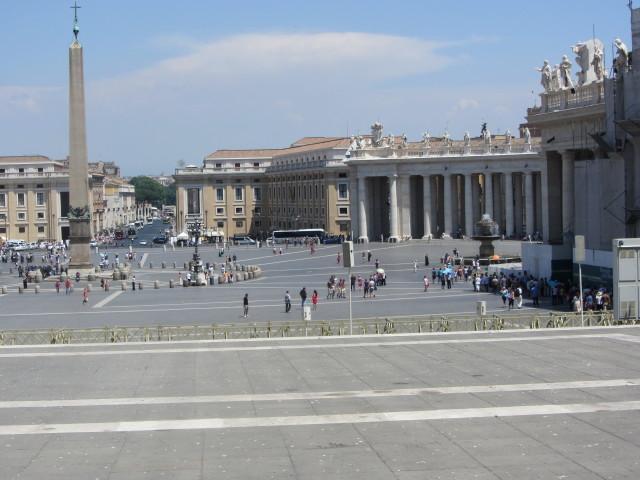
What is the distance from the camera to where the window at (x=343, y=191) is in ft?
405

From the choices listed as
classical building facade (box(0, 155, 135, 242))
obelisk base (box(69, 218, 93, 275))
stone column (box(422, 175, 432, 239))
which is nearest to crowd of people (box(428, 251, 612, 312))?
obelisk base (box(69, 218, 93, 275))

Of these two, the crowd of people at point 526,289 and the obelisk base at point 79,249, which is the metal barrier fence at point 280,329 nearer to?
the crowd of people at point 526,289

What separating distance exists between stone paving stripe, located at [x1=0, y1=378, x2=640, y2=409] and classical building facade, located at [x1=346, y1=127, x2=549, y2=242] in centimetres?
7319

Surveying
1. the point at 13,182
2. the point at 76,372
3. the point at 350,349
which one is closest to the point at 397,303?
the point at 350,349

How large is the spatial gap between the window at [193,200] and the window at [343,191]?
27.3 m

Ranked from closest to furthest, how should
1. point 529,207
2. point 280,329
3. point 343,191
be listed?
1. point 280,329
2. point 529,207
3. point 343,191

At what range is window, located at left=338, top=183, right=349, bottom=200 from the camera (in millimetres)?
123562

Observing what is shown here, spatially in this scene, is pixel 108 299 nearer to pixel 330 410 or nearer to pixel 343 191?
pixel 330 410

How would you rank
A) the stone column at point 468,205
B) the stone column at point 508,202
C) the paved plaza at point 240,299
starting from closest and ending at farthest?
the paved plaza at point 240,299 → the stone column at point 508,202 → the stone column at point 468,205

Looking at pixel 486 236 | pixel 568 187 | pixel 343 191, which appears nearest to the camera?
pixel 568 187

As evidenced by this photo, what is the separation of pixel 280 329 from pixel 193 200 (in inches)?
4634

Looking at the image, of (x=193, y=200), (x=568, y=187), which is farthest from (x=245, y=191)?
(x=568, y=187)

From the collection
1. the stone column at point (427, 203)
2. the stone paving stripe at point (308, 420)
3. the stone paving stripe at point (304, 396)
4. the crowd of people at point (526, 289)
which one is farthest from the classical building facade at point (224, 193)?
the stone paving stripe at point (308, 420)

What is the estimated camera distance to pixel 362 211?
101562mm
